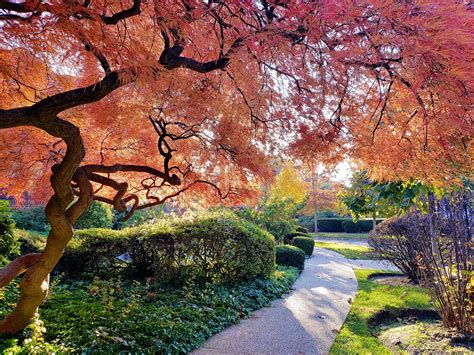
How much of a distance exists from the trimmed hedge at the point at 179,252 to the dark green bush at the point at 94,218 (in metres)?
4.45

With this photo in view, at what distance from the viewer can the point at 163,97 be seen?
3.23m

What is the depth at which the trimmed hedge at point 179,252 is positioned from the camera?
248 inches

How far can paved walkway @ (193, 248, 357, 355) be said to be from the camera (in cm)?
385

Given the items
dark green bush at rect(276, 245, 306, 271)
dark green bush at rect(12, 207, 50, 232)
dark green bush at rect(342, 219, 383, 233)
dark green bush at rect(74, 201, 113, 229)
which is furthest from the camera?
dark green bush at rect(342, 219, 383, 233)

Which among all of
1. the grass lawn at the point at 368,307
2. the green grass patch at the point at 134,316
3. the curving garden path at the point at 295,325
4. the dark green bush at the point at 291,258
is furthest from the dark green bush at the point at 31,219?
the grass lawn at the point at 368,307

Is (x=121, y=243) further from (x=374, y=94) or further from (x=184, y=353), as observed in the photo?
(x=374, y=94)

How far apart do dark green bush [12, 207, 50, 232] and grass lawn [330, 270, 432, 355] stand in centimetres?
954

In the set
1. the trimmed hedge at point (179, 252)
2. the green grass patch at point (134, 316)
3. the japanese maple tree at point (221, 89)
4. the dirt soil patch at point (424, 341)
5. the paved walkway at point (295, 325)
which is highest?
the japanese maple tree at point (221, 89)

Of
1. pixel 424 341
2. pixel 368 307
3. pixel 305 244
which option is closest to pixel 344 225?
pixel 305 244

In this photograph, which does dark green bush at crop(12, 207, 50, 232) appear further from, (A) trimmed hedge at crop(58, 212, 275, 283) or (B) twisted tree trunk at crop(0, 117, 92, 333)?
(B) twisted tree trunk at crop(0, 117, 92, 333)

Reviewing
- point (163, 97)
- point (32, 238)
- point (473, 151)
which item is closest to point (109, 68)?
point (163, 97)

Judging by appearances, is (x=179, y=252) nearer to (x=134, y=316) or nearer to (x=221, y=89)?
(x=134, y=316)

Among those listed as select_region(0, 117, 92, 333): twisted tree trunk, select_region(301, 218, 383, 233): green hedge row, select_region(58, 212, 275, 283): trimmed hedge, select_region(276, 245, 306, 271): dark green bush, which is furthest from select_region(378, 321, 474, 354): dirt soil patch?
select_region(301, 218, 383, 233): green hedge row

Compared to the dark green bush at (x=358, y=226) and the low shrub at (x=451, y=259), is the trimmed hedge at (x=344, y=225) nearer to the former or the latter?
the dark green bush at (x=358, y=226)
